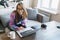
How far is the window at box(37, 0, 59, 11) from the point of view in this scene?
3.86m

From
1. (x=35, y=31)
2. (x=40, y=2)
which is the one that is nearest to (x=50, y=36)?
(x=35, y=31)

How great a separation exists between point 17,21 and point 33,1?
2295 mm

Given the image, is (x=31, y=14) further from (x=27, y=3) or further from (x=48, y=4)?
(x=48, y=4)

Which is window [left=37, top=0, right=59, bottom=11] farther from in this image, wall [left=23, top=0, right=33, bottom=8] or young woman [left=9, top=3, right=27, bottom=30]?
young woman [left=9, top=3, right=27, bottom=30]

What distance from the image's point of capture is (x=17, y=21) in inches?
91.1

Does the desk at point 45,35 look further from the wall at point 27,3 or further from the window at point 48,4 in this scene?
the wall at point 27,3

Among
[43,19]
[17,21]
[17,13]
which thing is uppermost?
[17,13]

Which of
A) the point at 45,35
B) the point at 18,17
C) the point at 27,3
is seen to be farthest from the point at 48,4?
the point at 45,35

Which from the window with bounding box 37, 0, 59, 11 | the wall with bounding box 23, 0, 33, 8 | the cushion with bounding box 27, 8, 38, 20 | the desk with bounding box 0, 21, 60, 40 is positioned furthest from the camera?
the wall with bounding box 23, 0, 33, 8

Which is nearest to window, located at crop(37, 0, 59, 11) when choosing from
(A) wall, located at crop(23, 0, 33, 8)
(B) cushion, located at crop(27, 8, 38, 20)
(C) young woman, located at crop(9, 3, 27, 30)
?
(A) wall, located at crop(23, 0, 33, 8)

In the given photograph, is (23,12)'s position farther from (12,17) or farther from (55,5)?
(55,5)

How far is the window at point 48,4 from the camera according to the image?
152 inches

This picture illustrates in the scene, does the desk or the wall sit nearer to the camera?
the desk

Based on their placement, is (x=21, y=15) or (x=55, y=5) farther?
(x=55, y=5)
